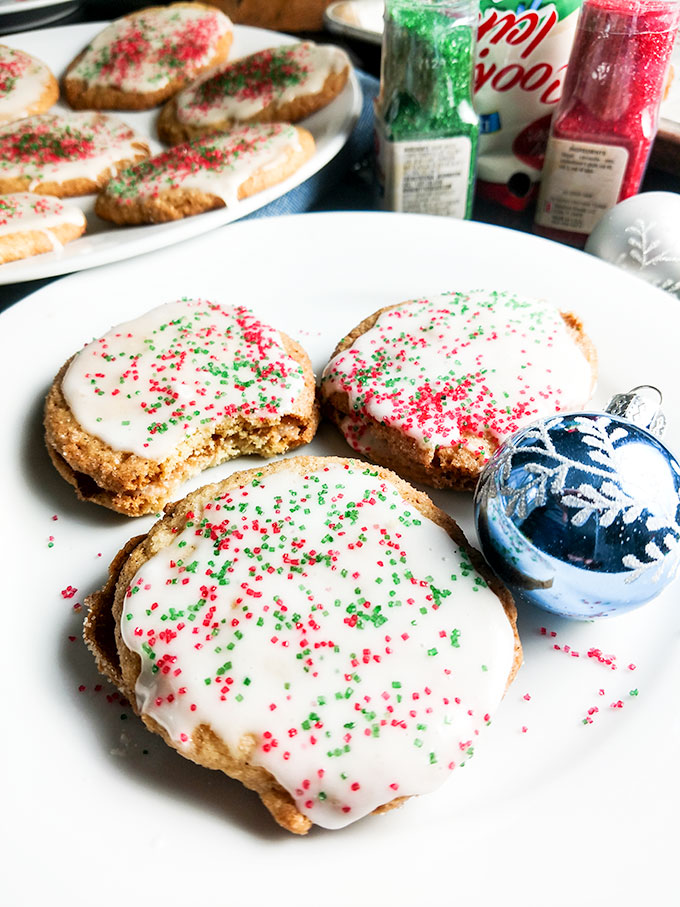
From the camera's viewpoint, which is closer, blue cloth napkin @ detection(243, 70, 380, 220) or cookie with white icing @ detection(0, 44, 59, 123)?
blue cloth napkin @ detection(243, 70, 380, 220)

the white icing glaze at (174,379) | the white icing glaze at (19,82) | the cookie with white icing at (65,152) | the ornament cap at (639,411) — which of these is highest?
the white icing glaze at (19,82)

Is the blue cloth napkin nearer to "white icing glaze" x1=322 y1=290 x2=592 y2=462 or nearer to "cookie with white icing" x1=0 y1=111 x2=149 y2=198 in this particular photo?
"cookie with white icing" x1=0 y1=111 x2=149 y2=198

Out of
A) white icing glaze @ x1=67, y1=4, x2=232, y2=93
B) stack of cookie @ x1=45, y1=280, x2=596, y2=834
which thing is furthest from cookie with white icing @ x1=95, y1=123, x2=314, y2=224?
white icing glaze @ x1=67, y1=4, x2=232, y2=93

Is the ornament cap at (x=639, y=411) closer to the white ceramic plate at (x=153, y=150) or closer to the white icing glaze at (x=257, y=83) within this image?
the white ceramic plate at (x=153, y=150)

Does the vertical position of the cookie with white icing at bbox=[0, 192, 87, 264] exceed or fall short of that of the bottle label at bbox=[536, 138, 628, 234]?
it falls short

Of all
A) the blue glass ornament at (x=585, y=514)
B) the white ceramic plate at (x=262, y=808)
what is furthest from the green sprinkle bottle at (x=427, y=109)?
the blue glass ornament at (x=585, y=514)

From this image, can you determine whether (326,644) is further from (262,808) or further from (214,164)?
(214,164)

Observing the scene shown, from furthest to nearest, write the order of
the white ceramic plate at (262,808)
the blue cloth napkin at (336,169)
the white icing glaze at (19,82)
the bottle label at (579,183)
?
the white icing glaze at (19,82)
the blue cloth napkin at (336,169)
the bottle label at (579,183)
the white ceramic plate at (262,808)
